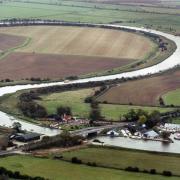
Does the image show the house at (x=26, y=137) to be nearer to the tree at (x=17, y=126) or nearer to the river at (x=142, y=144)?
the tree at (x=17, y=126)

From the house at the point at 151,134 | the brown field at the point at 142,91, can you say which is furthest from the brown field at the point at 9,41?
the house at the point at 151,134

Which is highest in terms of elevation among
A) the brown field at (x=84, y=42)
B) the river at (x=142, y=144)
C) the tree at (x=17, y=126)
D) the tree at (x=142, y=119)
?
the brown field at (x=84, y=42)

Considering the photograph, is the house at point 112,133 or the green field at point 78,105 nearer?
the house at point 112,133

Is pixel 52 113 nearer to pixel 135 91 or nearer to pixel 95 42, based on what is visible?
pixel 135 91

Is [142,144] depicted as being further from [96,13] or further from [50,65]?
[96,13]

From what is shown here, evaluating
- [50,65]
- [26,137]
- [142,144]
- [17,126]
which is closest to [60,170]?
[26,137]

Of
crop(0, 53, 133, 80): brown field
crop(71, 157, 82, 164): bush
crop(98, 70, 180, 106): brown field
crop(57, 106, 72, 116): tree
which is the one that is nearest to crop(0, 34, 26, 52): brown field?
crop(0, 53, 133, 80): brown field

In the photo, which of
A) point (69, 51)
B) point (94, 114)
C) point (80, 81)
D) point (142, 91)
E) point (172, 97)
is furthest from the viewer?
point (69, 51)

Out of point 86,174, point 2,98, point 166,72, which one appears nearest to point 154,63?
point 166,72
